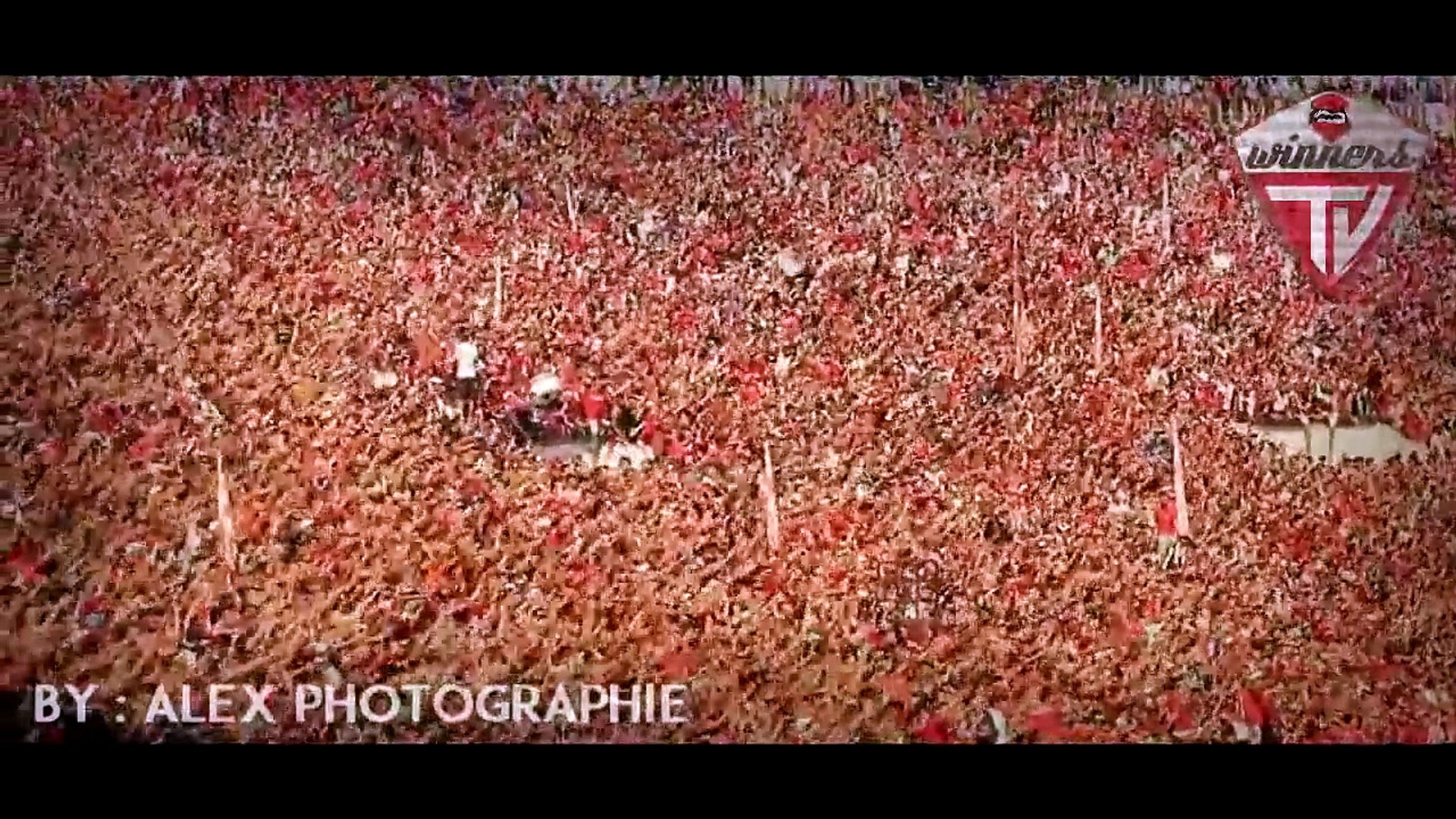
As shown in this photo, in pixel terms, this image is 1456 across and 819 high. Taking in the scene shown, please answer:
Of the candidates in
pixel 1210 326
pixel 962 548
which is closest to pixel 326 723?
pixel 962 548

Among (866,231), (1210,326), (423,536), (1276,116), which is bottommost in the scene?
(423,536)

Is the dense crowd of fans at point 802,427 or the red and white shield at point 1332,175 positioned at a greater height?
the red and white shield at point 1332,175

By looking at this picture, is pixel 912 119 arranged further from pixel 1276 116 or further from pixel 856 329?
pixel 1276 116

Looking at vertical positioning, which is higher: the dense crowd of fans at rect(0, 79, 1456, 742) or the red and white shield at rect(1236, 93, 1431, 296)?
the red and white shield at rect(1236, 93, 1431, 296)
